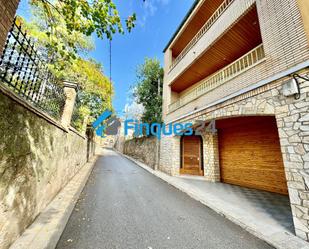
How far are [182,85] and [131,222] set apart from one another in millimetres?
8495

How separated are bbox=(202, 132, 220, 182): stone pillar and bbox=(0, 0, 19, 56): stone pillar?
8214mm

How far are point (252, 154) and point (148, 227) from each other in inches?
221

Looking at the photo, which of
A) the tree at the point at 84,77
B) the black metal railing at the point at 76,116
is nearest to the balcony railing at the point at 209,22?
the tree at the point at 84,77

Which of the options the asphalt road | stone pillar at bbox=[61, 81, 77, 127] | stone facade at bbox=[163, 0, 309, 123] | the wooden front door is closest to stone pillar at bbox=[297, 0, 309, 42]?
stone facade at bbox=[163, 0, 309, 123]

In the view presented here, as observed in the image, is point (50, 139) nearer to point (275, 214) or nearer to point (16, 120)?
point (16, 120)

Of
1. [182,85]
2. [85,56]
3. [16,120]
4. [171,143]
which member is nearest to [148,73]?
[182,85]

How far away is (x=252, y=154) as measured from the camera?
6164 mm

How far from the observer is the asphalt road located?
238 cm

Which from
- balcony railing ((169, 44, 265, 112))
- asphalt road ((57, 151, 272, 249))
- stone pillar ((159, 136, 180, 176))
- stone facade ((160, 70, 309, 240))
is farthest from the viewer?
stone pillar ((159, 136, 180, 176))

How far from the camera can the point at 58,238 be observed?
7.70 feet

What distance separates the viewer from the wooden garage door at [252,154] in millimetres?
5395

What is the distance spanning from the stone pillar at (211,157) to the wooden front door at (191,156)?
445 millimetres

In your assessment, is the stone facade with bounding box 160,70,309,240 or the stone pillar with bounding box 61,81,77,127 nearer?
the stone facade with bounding box 160,70,309,240

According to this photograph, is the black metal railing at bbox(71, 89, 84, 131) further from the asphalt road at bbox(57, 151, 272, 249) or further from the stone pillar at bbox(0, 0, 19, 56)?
the stone pillar at bbox(0, 0, 19, 56)
